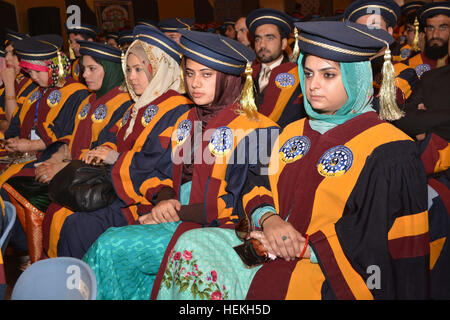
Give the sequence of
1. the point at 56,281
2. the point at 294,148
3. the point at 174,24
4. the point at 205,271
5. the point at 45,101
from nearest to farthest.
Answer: the point at 56,281 → the point at 205,271 → the point at 294,148 → the point at 45,101 → the point at 174,24

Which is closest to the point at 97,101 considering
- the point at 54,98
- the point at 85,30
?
the point at 54,98

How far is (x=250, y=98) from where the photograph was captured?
272 cm

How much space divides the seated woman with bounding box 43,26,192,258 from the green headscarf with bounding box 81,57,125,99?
20.8 inches

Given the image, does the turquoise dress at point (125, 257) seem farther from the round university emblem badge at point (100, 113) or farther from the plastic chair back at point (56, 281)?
the round university emblem badge at point (100, 113)

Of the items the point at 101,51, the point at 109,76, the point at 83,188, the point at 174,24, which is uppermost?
the point at 174,24

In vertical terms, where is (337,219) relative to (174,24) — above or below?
below

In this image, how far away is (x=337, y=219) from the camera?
2.04m

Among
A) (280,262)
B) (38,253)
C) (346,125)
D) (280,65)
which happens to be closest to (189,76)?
(346,125)

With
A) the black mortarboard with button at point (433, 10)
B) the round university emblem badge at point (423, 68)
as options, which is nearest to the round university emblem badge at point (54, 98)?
the round university emblem badge at point (423, 68)

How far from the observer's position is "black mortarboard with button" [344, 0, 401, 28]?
3.80 m

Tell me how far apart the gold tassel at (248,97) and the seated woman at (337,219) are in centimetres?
54

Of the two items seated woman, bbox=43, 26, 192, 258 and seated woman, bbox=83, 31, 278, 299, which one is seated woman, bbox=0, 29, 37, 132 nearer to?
seated woman, bbox=43, 26, 192, 258

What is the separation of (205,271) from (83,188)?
61.9 inches

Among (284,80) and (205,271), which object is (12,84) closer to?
(284,80)
